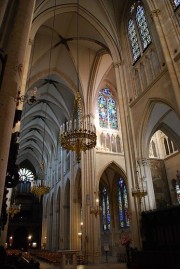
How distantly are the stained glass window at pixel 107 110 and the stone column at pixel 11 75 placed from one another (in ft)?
51.1

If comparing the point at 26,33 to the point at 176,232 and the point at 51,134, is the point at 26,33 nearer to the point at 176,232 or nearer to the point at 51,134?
the point at 176,232

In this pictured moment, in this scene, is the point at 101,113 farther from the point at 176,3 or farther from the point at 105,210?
the point at 176,3

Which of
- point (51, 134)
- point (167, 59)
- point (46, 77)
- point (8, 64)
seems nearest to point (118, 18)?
point (167, 59)

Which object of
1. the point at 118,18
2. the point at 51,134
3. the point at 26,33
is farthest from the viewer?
the point at 51,134

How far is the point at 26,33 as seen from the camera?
544 cm

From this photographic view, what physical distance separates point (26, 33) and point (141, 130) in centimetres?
769

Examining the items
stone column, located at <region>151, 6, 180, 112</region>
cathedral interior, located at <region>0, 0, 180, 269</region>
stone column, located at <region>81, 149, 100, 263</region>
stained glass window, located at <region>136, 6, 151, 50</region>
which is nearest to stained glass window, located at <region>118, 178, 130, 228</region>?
cathedral interior, located at <region>0, 0, 180, 269</region>

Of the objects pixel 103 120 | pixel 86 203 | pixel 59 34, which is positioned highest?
pixel 59 34

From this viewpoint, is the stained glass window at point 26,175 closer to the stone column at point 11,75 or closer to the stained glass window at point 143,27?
the stained glass window at point 143,27

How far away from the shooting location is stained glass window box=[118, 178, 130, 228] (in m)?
21.6

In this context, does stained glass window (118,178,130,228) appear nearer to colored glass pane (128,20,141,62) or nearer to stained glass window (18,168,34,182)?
colored glass pane (128,20,141,62)

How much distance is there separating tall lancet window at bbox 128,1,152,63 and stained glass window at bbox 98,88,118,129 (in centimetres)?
830

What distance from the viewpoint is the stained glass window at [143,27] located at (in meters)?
12.2

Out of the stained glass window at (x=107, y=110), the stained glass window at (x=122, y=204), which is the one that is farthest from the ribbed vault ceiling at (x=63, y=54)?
the stained glass window at (x=122, y=204)
